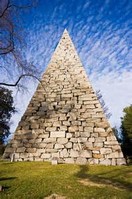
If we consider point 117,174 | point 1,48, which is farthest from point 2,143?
point 117,174

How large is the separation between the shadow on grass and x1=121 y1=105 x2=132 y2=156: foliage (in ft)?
53.0

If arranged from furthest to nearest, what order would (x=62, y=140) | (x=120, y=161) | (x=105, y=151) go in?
(x=62, y=140), (x=105, y=151), (x=120, y=161)

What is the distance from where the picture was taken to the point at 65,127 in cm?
1187

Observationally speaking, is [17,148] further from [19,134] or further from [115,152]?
[115,152]

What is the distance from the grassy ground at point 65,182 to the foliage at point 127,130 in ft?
52.1

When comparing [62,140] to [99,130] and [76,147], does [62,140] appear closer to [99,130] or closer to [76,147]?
[76,147]

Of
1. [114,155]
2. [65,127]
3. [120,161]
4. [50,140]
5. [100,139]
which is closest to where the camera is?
[120,161]

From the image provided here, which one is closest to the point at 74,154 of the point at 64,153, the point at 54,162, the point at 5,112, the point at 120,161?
the point at 64,153

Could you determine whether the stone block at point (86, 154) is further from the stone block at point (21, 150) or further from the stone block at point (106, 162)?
the stone block at point (21, 150)

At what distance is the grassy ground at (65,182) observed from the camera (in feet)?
19.9

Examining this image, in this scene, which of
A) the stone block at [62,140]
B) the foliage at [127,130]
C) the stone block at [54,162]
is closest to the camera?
the stone block at [54,162]

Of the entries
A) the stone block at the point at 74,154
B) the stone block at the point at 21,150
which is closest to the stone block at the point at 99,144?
the stone block at the point at 74,154

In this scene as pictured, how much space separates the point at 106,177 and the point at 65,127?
12.3 ft

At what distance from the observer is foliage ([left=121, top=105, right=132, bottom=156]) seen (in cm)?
2547
